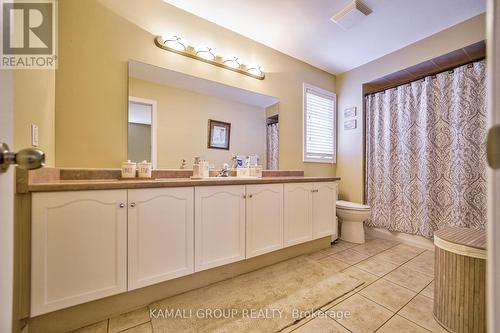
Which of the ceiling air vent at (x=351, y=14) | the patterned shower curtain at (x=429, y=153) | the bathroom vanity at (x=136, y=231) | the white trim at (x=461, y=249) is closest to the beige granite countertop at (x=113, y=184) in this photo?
the bathroom vanity at (x=136, y=231)

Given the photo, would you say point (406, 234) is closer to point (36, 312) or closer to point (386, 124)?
point (386, 124)

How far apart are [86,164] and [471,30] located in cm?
371

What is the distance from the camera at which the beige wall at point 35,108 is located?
0.97 m

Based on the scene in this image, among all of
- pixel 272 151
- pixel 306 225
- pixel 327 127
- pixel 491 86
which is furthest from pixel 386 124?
pixel 491 86

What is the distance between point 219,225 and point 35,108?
132 cm

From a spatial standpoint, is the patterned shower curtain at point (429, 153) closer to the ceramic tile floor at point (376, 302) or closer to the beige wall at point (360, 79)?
the beige wall at point (360, 79)

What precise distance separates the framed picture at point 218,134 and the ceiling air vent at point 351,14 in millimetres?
1511

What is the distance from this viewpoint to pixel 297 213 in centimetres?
202

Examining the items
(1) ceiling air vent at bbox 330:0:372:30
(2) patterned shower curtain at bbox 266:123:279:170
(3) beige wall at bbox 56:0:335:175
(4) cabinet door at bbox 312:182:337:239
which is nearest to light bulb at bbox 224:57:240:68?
(3) beige wall at bbox 56:0:335:175

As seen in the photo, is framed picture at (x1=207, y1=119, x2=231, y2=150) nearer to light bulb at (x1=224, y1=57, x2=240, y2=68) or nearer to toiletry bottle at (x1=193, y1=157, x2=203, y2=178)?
toiletry bottle at (x1=193, y1=157, x2=203, y2=178)

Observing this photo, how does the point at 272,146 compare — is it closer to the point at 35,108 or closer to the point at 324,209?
the point at 324,209

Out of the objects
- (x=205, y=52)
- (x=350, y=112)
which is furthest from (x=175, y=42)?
(x=350, y=112)

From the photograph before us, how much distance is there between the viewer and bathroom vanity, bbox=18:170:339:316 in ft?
3.39

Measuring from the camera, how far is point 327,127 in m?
3.07
